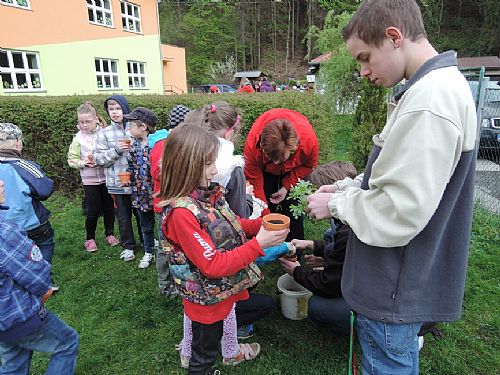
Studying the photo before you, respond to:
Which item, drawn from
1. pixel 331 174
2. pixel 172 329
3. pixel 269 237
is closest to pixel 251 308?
pixel 172 329

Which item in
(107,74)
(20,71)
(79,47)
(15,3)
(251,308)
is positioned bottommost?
(251,308)

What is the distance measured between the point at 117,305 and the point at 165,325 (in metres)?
0.67

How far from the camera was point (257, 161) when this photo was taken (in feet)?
12.4

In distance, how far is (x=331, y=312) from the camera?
2656 mm

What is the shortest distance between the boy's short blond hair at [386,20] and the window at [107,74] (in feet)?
59.8

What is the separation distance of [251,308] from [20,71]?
46.5ft

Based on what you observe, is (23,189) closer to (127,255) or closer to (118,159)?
(118,159)

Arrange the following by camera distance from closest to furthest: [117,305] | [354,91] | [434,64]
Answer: [434,64] → [117,305] → [354,91]

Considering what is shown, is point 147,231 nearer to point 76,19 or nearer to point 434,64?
point 434,64

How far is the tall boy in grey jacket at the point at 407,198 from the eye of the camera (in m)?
1.16

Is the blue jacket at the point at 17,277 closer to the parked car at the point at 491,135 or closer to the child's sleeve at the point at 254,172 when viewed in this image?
the child's sleeve at the point at 254,172

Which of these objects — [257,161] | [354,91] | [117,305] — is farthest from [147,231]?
[354,91]

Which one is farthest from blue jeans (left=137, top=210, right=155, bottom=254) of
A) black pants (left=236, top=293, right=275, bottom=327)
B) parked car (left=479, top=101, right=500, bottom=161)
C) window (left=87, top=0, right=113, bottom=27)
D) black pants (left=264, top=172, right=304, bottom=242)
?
window (left=87, top=0, right=113, bottom=27)

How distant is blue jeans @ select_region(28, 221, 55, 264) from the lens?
10.9 feet
